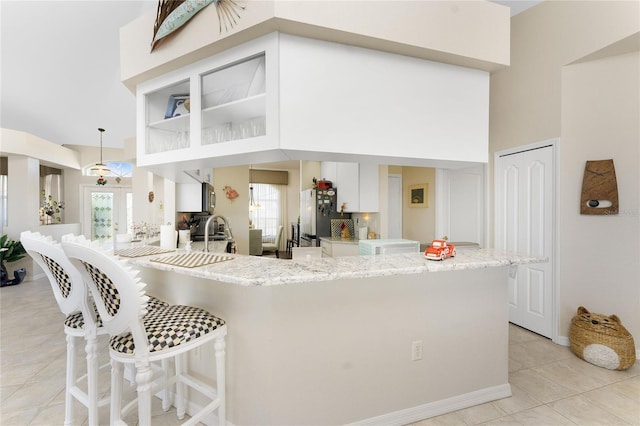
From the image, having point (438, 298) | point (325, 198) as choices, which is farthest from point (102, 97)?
point (438, 298)

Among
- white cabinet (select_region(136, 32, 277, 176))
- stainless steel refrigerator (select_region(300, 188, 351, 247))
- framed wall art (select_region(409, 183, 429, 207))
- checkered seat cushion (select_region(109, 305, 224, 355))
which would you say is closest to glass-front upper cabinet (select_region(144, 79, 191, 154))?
white cabinet (select_region(136, 32, 277, 176))

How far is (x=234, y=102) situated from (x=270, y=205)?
8006mm

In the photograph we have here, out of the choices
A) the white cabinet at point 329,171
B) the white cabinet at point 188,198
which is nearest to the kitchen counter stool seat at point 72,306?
the white cabinet at point 188,198

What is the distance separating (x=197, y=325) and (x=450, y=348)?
1537mm

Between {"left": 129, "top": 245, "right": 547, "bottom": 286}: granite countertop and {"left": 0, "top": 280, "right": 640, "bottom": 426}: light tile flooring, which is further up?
{"left": 129, "top": 245, "right": 547, "bottom": 286}: granite countertop

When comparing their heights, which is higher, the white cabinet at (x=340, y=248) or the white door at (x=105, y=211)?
the white door at (x=105, y=211)

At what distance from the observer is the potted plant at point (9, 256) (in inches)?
207

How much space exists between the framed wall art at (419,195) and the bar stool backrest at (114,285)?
14.3 ft

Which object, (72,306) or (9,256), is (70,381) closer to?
(72,306)

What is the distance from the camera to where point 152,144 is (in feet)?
7.00

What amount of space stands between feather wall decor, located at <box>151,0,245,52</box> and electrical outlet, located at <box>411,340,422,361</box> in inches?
83.3

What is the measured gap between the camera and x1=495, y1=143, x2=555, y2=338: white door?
3035 millimetres

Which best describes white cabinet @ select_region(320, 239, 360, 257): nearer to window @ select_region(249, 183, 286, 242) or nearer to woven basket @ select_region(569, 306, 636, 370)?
woven basket @ select_region(569, 306, 636, 370)

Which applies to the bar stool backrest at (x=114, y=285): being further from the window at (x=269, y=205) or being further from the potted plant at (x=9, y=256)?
the window at (x=269, y=205)
